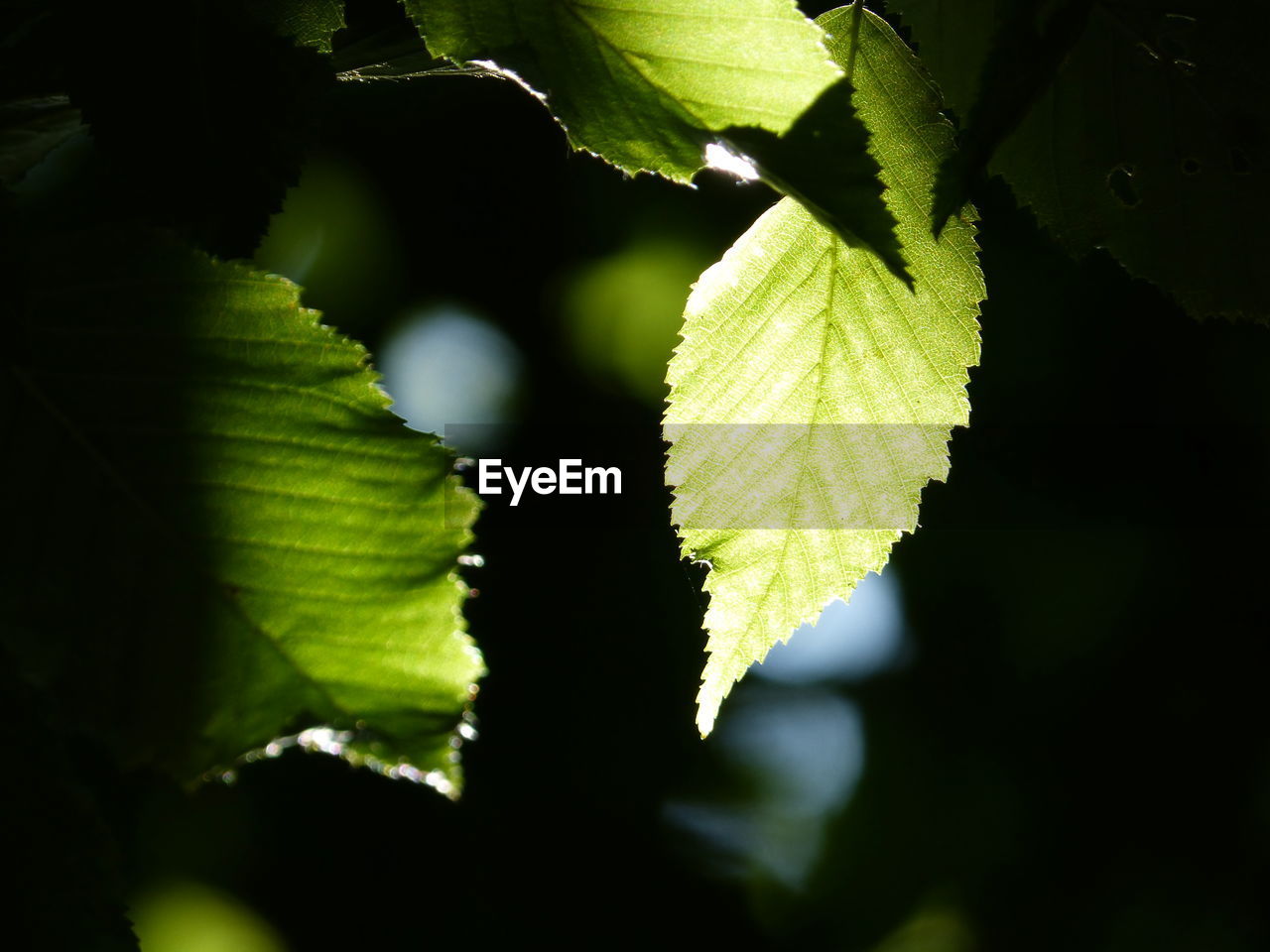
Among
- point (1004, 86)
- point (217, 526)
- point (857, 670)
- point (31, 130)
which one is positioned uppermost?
point (1004, 86)

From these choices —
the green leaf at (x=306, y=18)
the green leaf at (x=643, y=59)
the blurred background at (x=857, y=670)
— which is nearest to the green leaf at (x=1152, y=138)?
the green leaf at (x=643, y=59)

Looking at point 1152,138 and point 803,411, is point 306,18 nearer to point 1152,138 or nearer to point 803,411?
point 803,411

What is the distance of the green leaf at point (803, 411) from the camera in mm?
551

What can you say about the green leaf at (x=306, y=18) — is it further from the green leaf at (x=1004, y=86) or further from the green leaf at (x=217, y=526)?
the green leaf at (x=1004, y=86)

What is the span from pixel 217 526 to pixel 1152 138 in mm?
523

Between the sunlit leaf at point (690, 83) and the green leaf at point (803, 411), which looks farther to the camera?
the green leaf at point (803, 411)

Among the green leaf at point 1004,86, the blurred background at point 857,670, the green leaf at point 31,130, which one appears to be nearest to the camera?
the green leaf at point 1004,86

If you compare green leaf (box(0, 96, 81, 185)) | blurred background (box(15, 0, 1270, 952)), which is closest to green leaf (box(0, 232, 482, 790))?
green leaf (box(0, 96, 81, 185))

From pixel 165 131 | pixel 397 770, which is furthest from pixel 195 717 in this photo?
pixel 165 131

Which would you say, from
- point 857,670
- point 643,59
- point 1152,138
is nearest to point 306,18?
point 643,59

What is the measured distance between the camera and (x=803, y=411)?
58cm

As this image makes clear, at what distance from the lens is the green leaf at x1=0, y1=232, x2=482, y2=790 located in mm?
418

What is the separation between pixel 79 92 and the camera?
0.39 metres

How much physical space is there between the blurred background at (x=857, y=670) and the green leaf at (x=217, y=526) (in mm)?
4296
